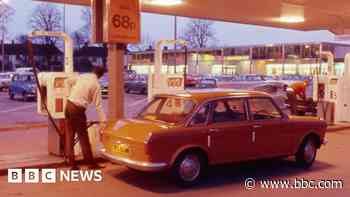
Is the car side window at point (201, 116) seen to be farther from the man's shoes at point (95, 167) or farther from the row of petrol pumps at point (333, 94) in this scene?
the row of petrol pumps at point (333, 94)

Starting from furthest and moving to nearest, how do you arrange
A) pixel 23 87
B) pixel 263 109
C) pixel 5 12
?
pixel 23 87, pixel 5 12, pixel 263 109

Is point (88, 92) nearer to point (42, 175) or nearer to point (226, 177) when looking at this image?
point (42, 175)

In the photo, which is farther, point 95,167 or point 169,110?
point 95,167

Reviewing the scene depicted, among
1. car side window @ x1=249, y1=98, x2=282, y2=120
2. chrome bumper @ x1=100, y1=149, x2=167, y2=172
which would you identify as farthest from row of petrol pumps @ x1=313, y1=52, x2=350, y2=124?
chrome bumper @ x1=100, y1=149, x2=167, y2=172

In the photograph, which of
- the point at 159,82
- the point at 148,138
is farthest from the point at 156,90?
the point at 148,138

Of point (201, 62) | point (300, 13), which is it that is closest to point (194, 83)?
point (300, 13)

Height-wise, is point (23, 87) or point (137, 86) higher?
point (23, 87)

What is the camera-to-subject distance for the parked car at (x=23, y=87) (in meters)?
29.4

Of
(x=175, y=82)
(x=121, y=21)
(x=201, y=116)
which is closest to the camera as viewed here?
(x=201, y=116)

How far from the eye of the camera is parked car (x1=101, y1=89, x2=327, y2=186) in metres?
7.86

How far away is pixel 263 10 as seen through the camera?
55.2 ft

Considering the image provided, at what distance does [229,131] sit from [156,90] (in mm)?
3719

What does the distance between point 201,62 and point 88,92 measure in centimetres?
5490

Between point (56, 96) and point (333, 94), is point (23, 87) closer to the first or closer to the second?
point (333, 94)
